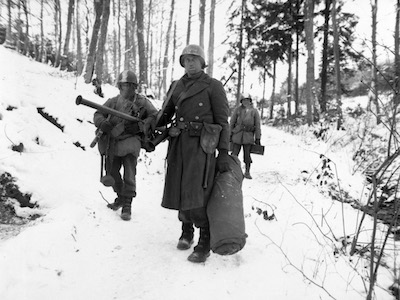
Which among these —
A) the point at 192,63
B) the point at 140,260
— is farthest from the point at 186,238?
the point at 192,63

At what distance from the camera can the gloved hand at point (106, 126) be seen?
382cm

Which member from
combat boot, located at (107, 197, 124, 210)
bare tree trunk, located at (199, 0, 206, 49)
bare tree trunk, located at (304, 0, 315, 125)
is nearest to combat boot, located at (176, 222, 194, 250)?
combat boot, located at (107, 197, 124, 210)

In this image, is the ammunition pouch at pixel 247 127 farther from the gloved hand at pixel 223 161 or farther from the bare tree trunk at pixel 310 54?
the bare tree trunk at pixel 310 54

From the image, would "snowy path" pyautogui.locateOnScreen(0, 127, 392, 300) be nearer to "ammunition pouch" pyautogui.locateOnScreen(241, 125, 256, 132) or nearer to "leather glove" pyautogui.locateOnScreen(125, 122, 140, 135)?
"leather glove" pyautogui.locateOnScreen(125, 122, 140, 135)

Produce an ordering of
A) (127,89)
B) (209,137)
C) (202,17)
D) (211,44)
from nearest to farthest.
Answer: (209,137) → (127,89) → (211,44) → (202,17)

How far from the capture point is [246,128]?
689cm

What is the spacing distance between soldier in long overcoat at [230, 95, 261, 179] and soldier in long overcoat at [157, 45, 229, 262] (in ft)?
12.7

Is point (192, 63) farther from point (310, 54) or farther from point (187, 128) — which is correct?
point (310, 54)

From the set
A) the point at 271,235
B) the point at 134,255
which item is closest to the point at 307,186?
the point at 271,235

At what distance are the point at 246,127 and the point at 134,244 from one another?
4.36 m

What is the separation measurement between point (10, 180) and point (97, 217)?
46.1 inches

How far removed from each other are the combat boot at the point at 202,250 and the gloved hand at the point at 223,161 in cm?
67

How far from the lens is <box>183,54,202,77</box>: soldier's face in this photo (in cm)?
308

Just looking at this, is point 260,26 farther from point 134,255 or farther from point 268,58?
point 134,255
